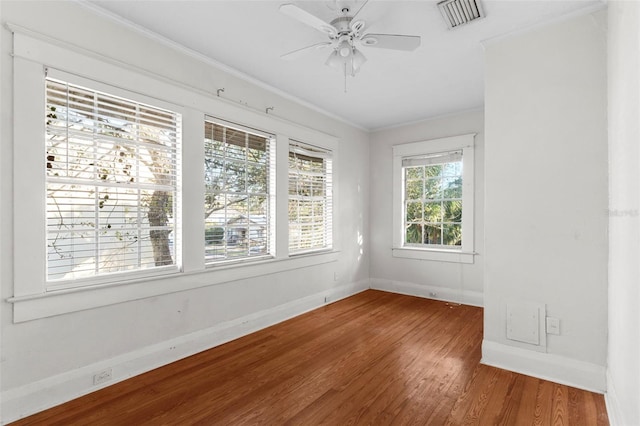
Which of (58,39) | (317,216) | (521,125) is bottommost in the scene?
(317,216)

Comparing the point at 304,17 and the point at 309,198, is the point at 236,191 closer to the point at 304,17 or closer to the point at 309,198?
the point at 309,198

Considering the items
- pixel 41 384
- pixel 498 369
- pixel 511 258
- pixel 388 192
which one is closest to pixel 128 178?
pixel 41 384

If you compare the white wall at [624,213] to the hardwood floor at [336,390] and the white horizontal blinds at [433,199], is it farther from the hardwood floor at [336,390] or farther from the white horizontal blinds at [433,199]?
the white horizontal blinds at [433,199]

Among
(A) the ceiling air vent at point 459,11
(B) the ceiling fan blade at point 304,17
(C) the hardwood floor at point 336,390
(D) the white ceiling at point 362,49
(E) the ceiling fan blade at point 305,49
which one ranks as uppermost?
(D) the white ceiling at point 362,49

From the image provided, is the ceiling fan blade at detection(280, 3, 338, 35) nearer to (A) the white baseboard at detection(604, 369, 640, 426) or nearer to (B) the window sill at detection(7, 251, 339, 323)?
(B) the window sill at detection(7, 251, 339, 323)

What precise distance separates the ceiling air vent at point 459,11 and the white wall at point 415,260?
7.58ft

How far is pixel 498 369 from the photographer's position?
2582 mm

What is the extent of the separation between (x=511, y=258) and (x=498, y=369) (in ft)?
3.02

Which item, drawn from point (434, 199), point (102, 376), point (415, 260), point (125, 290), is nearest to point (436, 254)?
point (415, 260)

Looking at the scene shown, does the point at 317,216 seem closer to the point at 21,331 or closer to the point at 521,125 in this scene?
the point at 521,125

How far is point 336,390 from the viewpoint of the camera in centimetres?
229

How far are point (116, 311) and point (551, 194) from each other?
347 centimetres

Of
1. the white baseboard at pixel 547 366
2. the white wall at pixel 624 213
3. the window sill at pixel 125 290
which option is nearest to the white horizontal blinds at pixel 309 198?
the window sill at pixel 125 290

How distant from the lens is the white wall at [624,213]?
1422 millimetres
